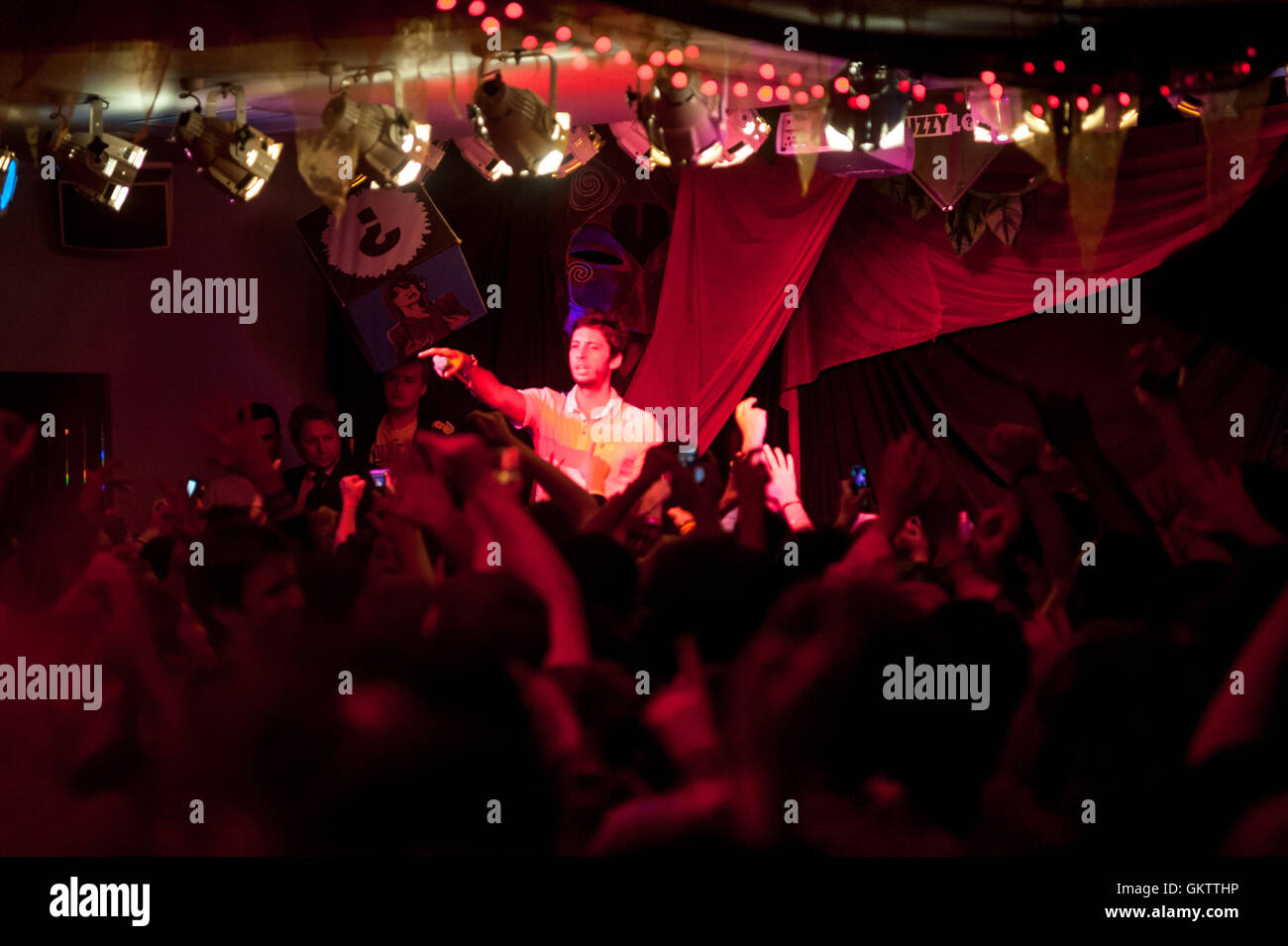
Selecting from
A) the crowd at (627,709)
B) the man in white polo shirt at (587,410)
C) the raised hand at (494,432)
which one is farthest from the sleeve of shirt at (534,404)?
the crowd at (627,709)

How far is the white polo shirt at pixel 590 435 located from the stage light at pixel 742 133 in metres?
1.13

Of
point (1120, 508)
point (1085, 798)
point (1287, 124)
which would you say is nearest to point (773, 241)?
point (1287, 124)

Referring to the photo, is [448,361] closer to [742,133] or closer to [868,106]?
[742,133]

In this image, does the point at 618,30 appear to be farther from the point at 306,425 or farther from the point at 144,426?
the point at 144,426

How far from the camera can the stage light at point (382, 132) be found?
3416mm

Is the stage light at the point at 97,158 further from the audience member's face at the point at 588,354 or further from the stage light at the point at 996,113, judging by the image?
the stage light at the point at 996,113

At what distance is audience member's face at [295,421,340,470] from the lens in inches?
169

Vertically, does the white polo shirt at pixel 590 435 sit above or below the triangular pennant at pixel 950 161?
below

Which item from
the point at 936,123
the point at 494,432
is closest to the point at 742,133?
the point at 936,123

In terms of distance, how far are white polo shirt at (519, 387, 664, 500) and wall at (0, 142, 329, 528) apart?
5.40 ft

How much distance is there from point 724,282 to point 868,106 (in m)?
2.06

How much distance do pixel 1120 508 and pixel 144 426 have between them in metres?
4.99

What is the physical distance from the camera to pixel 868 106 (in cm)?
338

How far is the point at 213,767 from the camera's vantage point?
1093mm
